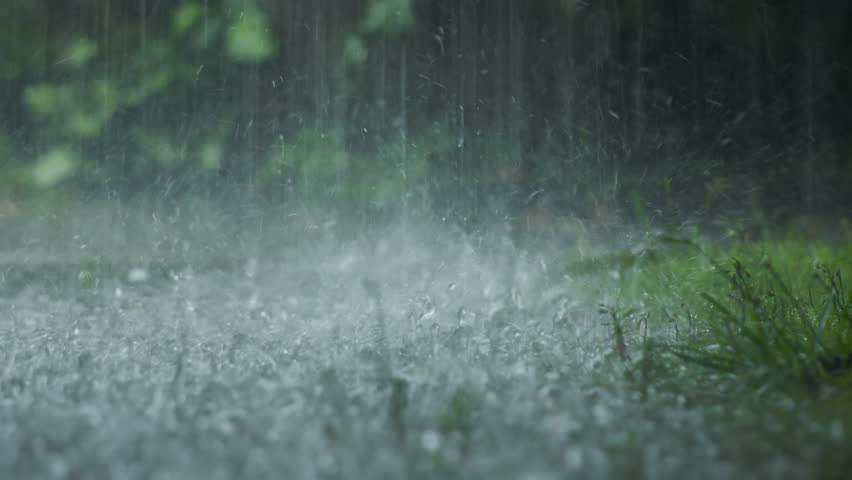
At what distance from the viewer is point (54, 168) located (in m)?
2.11

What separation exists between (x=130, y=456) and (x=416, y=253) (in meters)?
1.17

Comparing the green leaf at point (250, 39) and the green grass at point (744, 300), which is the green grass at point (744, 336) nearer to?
the green grass at point (744, 300)

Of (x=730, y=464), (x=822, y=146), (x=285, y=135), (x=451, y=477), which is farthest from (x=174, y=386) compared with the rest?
(x=822, y=146)

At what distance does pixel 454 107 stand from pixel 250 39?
623 mm

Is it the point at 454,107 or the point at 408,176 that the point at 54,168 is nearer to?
the point at 408,176

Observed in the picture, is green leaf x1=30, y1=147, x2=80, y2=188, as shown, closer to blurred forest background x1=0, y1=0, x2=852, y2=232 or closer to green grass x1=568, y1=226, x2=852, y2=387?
blurred forest background x1=0, y1=0, x2=852, y2=232

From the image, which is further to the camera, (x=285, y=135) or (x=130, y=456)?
(x=285, y=135)

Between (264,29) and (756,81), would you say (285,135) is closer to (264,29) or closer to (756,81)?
(264,29)

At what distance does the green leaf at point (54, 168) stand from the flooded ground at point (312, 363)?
97mm

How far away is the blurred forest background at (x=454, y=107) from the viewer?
1.90 metres

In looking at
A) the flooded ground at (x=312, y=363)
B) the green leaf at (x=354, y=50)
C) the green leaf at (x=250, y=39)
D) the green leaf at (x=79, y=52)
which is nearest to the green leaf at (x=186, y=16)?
the green leaf at (x=250, y=39)

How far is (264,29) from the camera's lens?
206 centimetres

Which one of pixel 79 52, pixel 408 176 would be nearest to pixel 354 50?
pixel 408 176

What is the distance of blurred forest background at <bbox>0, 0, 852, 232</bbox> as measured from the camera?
6.24 feet
